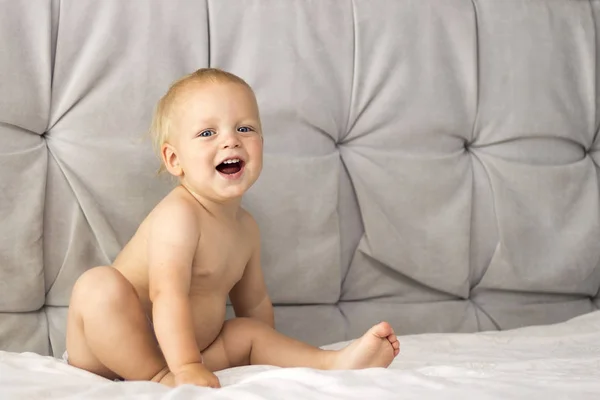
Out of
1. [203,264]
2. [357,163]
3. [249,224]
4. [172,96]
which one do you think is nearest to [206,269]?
[203,264]

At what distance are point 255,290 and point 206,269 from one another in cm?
13

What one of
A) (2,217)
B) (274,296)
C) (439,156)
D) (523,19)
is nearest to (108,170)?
(2,217)

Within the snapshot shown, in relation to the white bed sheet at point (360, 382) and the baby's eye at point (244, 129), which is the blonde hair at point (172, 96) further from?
the white bed sheet at point (360, 382)

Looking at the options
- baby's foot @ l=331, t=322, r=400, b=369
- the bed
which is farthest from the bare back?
baby's foot @ l=331, t=322, r=400, b=369

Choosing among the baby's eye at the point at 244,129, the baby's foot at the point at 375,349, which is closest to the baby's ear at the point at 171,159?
→ the baby's eye at the point at 244,129

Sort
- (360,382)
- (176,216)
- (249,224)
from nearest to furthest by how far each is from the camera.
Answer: (360,382) → (176,216) → (249,224)

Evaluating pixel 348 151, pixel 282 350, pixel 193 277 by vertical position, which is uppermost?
pixel 348 151

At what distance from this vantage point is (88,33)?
133 centimetres

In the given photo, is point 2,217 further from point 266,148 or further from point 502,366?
point 502,366

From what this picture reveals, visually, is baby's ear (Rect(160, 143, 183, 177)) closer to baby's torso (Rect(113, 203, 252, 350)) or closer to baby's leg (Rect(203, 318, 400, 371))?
baby's torso (Rect(113, 203, 252, 350))

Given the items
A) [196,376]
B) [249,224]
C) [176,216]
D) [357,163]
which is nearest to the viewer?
[196,376]

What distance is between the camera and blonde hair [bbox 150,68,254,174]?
1.24 m

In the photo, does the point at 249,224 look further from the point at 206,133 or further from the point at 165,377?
the point at 165,377

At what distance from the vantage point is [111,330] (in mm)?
1125
